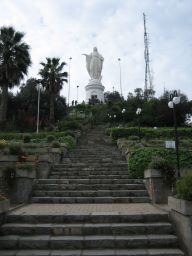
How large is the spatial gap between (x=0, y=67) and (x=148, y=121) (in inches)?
693

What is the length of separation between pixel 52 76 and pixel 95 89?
1650 centimetres

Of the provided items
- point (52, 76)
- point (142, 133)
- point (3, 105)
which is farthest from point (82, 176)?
point (52, 76)

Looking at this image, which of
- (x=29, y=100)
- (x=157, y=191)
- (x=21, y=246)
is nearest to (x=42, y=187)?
(x=157, y=191)

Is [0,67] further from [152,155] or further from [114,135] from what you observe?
[152,155]

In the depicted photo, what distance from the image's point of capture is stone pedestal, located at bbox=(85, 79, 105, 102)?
197ft

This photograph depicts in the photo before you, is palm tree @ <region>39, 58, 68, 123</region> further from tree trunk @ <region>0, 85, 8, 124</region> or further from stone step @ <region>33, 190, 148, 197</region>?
stone step @ <region>33, 190, 148, 197</region>

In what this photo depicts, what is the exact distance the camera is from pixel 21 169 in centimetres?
1199

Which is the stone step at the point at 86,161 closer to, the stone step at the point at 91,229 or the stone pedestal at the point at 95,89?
the stone step at the point at 91,229

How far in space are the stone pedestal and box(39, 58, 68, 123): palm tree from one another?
13.8m

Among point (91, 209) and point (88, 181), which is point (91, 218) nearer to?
point (91, 209)

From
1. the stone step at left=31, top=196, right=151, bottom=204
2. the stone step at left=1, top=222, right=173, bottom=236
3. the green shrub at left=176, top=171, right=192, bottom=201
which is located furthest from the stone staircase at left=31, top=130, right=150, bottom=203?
the green shrub at left=176, top=171, right=192, bottom=201

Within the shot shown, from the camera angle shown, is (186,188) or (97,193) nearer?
(186,188)

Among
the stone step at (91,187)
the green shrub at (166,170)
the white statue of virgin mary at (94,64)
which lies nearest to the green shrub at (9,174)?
the stone step at (91,187)

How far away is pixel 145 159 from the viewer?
13945mm
